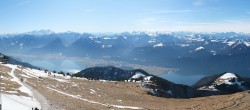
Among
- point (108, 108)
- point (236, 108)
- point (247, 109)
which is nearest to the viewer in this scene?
point (247, 109)

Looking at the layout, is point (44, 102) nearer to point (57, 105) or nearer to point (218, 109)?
point (57, 105)

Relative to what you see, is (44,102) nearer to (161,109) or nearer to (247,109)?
(161,109)

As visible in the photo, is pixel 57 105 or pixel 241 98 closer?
pixel 57 105

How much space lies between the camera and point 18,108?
43.3 meters

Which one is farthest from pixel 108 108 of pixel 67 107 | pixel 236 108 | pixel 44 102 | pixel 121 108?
pixel 236 108

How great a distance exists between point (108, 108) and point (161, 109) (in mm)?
10351

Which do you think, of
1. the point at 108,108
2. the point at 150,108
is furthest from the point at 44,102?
the point at 150,108

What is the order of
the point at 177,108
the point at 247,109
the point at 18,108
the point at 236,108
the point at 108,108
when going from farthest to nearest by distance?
the point at 177,108
the point at 108,108
the point at 236,108
the point at 247,109
the point at 18,108

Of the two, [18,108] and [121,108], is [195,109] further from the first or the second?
[18,108]

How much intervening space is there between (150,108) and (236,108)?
15628 mm

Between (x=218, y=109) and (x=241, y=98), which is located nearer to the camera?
(x=218, y=109)

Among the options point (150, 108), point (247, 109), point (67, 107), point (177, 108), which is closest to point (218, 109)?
point (247, 109)

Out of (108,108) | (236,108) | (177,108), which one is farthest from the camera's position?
(177,108)

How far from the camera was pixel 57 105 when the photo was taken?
182 feet
